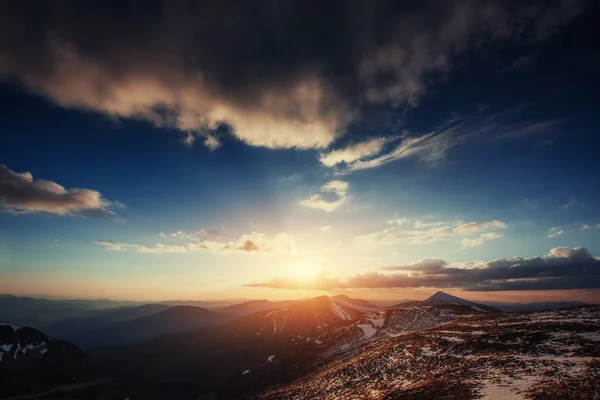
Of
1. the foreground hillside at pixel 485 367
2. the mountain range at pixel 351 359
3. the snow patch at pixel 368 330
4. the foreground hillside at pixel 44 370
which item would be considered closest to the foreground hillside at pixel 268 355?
the snow patch at pixel 368 330

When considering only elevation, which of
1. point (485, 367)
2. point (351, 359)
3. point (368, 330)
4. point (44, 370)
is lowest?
point (44, 370)

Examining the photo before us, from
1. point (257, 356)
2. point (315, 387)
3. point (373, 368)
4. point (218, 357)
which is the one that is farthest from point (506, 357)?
point (218, 357)

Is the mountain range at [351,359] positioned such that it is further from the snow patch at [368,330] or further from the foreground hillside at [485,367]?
the snow patch at [368,330]

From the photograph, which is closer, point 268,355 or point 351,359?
point 351,359

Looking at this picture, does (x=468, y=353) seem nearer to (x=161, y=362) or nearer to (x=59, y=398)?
(x=59, y=398)

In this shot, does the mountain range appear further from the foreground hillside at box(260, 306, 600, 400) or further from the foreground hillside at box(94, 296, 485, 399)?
the foreground hillside at box(94, 296, 485, 399)

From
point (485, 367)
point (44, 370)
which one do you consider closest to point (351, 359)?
point (485, 367)

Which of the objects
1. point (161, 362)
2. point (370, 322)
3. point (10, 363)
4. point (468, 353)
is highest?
point (468, 353)

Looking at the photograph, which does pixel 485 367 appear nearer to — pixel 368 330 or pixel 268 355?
pixel 368 330
